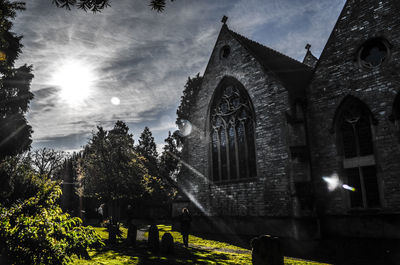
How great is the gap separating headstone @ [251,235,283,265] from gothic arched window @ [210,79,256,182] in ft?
25.4

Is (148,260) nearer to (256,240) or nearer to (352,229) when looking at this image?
(256,240)

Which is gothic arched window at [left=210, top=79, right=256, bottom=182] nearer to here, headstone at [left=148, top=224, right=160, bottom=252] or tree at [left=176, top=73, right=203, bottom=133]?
headstone at [left=148, top=224, right=160, bottom=252]

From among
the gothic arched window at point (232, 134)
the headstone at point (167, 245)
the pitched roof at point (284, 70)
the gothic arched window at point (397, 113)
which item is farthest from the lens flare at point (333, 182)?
the headstone at point (167, 245)

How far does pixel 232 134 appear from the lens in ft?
48.9

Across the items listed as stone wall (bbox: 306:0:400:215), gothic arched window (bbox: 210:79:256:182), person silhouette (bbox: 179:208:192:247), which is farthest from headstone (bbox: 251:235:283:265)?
gothic arched window (bbox: 210:79:256:182)

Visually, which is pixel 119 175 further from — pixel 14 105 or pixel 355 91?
pixel 355 91

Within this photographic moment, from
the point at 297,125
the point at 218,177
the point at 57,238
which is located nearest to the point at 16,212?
the point at 57,238

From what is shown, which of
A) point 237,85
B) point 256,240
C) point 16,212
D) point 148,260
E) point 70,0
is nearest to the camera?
point 16,212

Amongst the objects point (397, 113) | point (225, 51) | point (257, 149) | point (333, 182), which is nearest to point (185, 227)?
point (257, 149)

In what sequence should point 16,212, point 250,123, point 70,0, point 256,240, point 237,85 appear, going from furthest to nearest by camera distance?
point 237,85
point 250,123
point 256,240
point 70,0
point 16,212

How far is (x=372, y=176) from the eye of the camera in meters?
Answer: 10.1

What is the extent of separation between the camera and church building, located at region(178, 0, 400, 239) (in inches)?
388

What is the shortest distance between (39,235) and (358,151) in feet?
36.1

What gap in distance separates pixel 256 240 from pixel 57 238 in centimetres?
402
